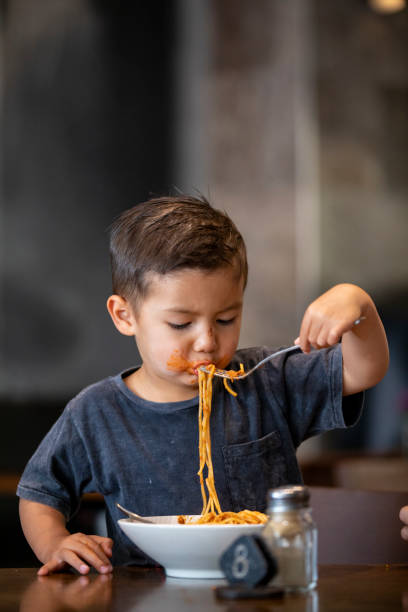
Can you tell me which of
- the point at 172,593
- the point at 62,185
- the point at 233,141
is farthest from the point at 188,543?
the point at 233,141

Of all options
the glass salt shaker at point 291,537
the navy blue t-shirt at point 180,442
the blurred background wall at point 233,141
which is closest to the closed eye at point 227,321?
the navy blue t-shirt at point 180,442

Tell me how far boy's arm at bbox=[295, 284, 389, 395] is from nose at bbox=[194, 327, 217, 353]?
175 mm

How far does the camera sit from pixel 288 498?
0.87 meters

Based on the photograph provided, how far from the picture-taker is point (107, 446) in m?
1.38

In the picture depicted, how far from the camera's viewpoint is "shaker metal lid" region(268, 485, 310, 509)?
87cm

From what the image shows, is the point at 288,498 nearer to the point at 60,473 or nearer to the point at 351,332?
the point at 351,332

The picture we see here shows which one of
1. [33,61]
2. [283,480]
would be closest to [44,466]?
[283,480]

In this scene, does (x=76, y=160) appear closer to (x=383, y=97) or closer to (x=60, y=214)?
(x=60, y=214)

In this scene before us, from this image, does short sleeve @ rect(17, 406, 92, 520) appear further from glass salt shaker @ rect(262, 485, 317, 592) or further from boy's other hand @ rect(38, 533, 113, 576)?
glass salt shaker @ rect(262, 485, 317, 592)

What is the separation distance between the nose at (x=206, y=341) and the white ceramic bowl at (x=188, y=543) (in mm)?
339

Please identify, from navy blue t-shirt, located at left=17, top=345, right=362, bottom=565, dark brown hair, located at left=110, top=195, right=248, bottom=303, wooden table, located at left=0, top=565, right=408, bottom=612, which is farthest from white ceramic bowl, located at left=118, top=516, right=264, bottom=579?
dark brown hair, located at left=110, top=195, right=248, bottom=303

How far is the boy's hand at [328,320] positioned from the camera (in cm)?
108

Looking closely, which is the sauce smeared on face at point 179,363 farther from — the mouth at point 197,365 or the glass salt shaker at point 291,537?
the glass salt shaker at point 291,537

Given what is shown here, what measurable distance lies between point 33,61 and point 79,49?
0.26 m
